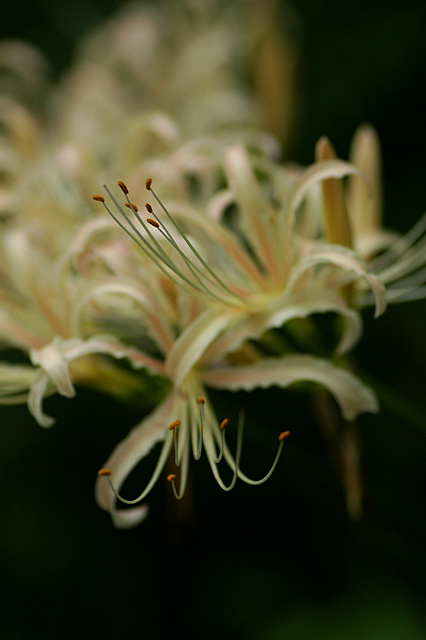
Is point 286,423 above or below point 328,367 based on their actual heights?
above

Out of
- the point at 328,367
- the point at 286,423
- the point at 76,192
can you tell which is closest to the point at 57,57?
the point at 76,192

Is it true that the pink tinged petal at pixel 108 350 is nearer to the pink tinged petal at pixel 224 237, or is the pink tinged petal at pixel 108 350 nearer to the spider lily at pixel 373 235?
the pink tinged petal at pixel 224 237

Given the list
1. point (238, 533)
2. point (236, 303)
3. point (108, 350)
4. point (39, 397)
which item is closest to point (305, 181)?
point (236, 303)

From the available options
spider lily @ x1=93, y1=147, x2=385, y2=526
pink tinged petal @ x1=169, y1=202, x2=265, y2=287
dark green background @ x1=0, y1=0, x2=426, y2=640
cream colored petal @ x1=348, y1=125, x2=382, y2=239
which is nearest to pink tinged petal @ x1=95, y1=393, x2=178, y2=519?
spider lily @ x1=93, y1=147, x2=385, y2=526

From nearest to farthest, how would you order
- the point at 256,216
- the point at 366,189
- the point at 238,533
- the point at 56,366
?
the point at 56,366 < the point at 256,216 < the point at 366,189 < the point at 238,533

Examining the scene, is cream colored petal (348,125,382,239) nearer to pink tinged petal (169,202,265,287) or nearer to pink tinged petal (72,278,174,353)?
pink tinged petal (169,202,265,287)

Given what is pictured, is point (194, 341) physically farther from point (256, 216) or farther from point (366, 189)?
point (366, 189)

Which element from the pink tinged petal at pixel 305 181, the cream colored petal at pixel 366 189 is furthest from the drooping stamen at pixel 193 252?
the cream colored petal at pixel 366 189

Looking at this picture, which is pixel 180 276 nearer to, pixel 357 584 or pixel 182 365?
pixel 182 365
